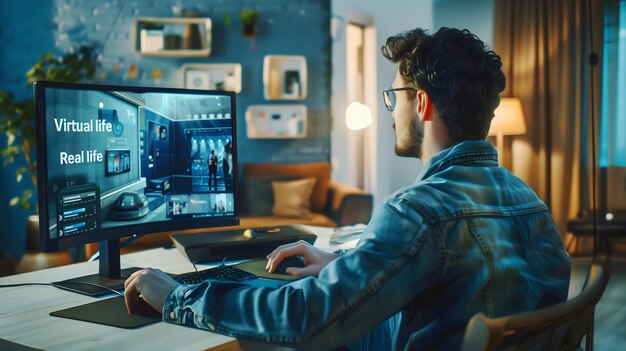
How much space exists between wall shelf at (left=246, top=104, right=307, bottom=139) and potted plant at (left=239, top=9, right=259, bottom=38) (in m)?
0.63

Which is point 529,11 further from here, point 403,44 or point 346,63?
point 403,44

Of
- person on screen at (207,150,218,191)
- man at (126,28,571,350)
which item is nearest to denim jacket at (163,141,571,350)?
man at (126,28,571,350)

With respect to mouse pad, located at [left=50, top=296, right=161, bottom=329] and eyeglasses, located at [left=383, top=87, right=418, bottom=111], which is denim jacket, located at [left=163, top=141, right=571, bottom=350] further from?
eyeglasses, located at [left=383, top=87, right=418, bottom=111]

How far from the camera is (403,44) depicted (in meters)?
1.12

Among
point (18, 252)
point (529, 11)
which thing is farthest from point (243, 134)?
point (529, 11)

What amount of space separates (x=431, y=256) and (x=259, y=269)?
0.64m

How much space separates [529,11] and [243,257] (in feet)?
15.5

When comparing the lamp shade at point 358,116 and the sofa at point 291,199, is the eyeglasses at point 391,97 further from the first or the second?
the sofa at point 291,199

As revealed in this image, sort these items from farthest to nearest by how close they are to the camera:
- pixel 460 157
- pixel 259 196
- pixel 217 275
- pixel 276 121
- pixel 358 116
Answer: pixel 276 121
pixel 259 196
pixel 358 116
pixel 217 275
pixel 460 157

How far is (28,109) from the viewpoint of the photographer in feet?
14.6

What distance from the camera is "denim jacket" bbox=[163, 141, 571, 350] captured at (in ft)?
2.64

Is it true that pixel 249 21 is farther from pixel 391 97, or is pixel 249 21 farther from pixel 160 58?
pixel 391 97

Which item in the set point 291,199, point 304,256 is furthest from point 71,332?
point 291,199

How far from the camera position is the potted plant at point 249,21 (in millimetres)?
4969
